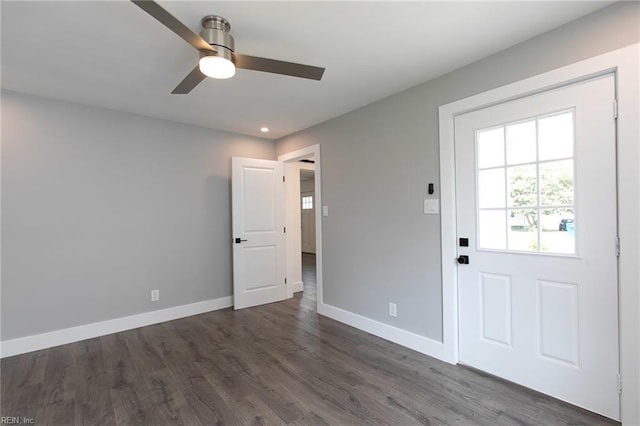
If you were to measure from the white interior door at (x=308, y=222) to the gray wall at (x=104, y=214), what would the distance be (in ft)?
16.7

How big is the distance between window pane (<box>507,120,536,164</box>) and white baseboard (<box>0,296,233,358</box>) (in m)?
3.72

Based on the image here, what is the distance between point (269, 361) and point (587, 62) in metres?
3.14

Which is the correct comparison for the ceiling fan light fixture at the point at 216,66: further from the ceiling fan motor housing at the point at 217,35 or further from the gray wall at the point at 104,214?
the gray wall at the point at 104,214

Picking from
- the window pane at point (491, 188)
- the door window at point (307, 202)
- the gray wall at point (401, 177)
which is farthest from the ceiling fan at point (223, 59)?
the door window at point (307, 202)

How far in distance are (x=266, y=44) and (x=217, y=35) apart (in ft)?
1.31

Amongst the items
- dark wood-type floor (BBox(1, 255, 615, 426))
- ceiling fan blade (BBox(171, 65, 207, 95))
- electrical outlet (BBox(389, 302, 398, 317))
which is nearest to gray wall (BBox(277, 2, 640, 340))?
electrical outlet (BBox(389, 302, 398, 317))

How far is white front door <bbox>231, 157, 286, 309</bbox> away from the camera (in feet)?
12.9

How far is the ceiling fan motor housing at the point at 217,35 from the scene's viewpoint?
5.59ft

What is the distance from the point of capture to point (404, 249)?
9.20 ft

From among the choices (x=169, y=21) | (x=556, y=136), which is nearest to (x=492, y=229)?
(x=556, y=136)

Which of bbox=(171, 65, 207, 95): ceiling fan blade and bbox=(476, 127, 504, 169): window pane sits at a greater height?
bbox=(171, 65, 207, 95): ceiling fan blade

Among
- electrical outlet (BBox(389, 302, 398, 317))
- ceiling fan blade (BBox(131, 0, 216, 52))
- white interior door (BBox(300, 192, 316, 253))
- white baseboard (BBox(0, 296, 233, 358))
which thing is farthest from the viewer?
white interior door (BBox(300, 192, 316, 253))

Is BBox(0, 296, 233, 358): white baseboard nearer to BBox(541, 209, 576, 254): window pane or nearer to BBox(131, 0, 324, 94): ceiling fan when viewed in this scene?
BBox(131, 0, 324, 94): ceiling fan

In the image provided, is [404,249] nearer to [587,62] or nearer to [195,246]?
[587,62]
